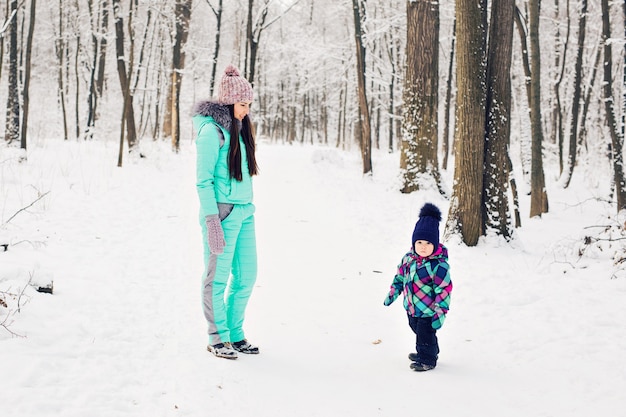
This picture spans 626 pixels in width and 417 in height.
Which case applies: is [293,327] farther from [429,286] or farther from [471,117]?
[471,117]

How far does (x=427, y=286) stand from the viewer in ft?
11.7

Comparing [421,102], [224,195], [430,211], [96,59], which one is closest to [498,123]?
[430,211]

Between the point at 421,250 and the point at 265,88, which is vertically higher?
the point at 265,88

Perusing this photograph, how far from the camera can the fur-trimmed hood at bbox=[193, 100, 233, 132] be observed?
3490 mm

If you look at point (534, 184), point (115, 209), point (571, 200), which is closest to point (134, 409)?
point (115, 209)

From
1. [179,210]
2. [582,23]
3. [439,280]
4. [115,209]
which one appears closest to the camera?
[439,280]

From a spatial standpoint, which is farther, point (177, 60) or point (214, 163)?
point (177, 60)

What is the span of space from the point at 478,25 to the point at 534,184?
579 cm

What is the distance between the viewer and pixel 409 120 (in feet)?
37.1

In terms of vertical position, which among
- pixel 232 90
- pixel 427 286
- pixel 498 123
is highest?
pixel 498 123

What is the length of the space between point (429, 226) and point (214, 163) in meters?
1.66

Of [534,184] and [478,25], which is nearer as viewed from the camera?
[478,25]

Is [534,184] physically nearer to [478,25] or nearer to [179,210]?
[478,25]

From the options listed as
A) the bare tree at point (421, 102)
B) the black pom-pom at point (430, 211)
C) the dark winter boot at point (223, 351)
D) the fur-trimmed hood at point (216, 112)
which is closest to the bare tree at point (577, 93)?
the bare tree at point (421, 102)
